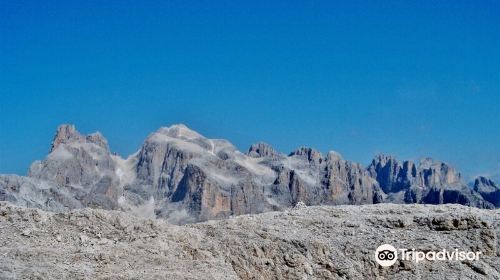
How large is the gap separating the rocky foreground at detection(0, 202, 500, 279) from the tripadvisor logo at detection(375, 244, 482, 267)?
0.70ft

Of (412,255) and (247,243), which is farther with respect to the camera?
(412,255)

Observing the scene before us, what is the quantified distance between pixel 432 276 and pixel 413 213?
5131mm

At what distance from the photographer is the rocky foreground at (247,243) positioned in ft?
72.6

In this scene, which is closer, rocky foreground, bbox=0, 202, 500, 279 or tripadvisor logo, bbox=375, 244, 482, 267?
rocky foreground, bbox=0, 202, 500, 279

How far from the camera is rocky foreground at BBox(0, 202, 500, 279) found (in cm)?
2214

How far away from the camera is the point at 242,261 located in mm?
25062

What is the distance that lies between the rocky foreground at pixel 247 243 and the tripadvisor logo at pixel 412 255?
0.21 meters

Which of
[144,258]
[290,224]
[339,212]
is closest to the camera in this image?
[144,258]

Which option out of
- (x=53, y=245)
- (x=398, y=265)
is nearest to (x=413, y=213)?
(x=398, y=265)

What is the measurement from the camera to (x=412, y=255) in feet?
87.6

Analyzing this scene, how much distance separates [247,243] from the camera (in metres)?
26.0

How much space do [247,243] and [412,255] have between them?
637 cm

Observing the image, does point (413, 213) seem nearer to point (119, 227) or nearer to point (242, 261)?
point (242, 261)

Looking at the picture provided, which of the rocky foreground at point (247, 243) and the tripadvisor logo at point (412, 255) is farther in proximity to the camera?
the tripadvisor logo at point (412, 255)
